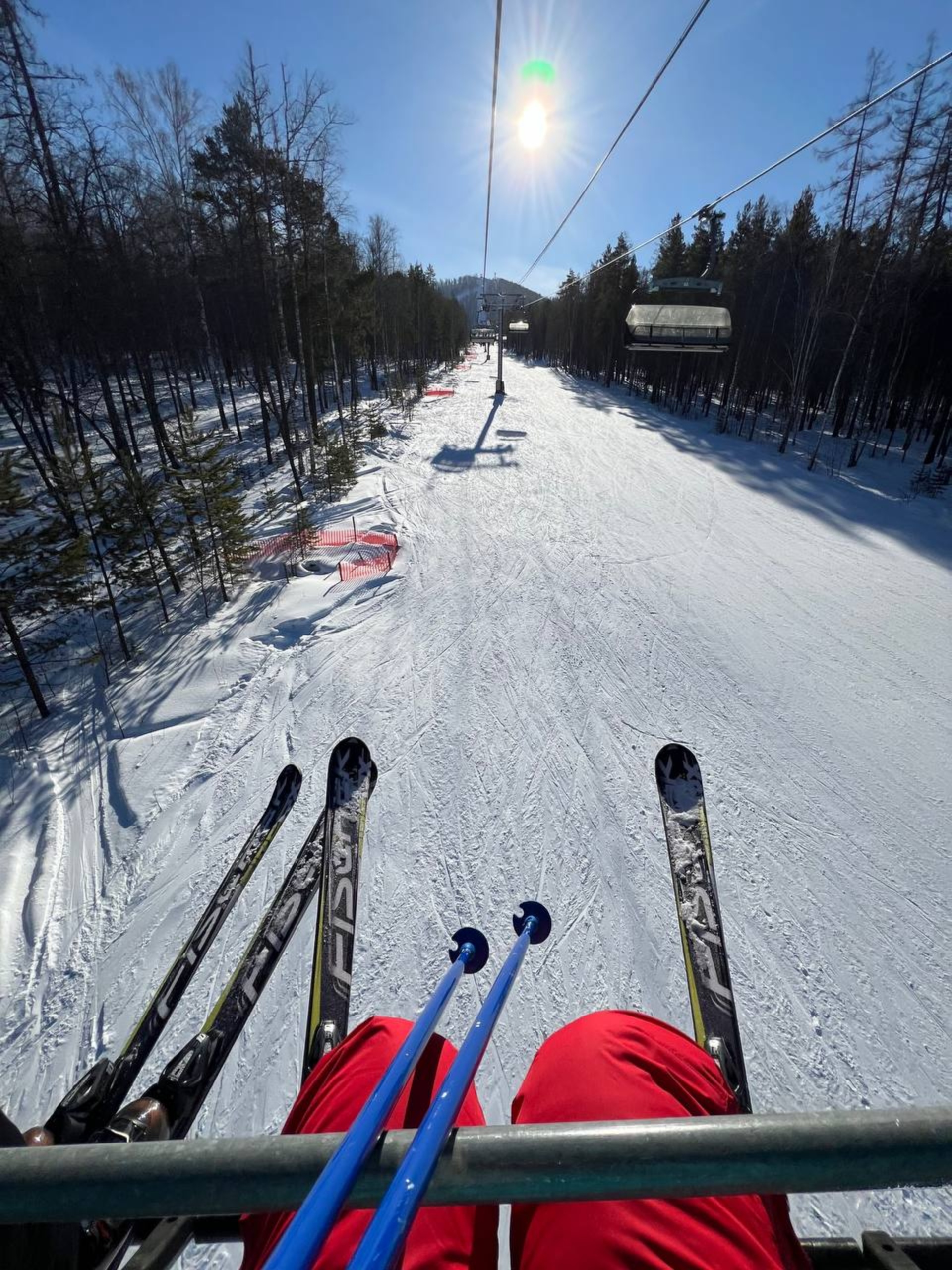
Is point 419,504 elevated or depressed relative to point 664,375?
depressed

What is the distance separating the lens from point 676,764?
4086 mm

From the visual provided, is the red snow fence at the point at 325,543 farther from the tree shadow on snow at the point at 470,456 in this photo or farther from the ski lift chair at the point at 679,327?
the ski lift chair at the point at 679,327

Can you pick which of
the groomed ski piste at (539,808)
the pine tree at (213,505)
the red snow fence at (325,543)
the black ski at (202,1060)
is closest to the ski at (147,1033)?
the black ski at (202,1060)

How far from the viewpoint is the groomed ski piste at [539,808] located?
338 centimetres

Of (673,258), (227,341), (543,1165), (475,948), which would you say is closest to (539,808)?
(475,948)

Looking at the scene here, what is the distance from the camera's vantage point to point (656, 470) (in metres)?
15.8

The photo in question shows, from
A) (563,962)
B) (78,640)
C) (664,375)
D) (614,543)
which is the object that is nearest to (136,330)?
(78,640)

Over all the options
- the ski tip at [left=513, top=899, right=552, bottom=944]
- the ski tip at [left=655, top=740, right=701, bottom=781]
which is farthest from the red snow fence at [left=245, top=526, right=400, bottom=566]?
the ski tip at [left=513, top=899, right=552, bottom=944]

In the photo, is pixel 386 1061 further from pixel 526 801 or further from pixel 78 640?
pixel 78 640

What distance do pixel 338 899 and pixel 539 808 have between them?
92.4 inches

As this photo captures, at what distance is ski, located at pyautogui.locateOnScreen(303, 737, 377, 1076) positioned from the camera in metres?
2.34

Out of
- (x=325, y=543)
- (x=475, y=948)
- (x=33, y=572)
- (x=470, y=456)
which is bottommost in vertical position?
(x=325, y=543)

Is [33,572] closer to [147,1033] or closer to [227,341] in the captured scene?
[147,1033]

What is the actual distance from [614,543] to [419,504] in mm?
5134
